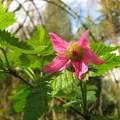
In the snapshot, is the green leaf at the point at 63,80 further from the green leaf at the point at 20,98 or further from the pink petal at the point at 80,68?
the green leaf at the point at 20,98

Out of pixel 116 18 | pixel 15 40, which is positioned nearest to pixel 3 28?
pixel 15 40

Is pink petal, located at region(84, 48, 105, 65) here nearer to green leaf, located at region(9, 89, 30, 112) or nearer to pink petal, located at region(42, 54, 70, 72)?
pink petal, located at region(42, 54, 70, 72)

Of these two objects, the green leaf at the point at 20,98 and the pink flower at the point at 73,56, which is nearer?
the pink flower at the point at 73,56

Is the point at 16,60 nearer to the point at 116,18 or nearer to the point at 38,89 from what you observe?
the point at 38,89

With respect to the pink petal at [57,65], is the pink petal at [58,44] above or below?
above

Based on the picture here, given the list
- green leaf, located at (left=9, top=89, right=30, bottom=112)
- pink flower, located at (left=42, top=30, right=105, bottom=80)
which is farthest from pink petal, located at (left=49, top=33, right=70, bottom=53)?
green leaf, located at (left=9, top=89, right=30, bottom=112)

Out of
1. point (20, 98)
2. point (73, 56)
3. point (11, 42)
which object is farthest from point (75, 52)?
point (20, 98)

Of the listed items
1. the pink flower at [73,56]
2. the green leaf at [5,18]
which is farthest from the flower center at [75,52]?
the green leaf at [5,18]

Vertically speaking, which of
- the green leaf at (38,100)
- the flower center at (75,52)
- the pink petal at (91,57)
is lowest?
the green leaf at (38,100)

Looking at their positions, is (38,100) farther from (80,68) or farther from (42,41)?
(42,41)
